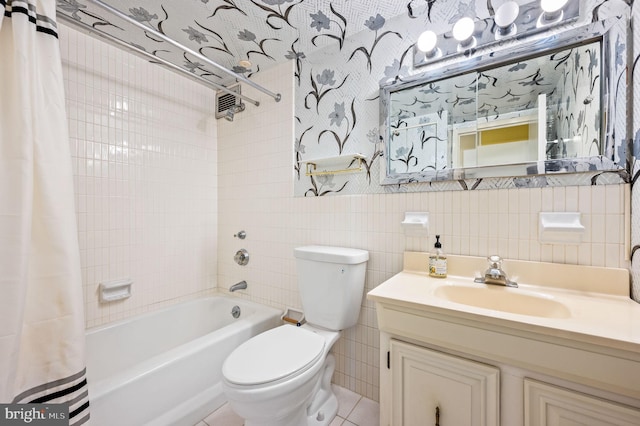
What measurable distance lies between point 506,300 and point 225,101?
7.16 feet

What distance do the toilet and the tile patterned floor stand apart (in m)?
0.05

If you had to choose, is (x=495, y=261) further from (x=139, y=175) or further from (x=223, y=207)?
(x=139, y=175)

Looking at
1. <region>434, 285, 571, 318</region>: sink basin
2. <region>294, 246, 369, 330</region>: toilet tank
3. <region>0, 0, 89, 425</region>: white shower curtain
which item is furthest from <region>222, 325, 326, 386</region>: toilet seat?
<region>434, 285, 571, 318</region>: sink basin

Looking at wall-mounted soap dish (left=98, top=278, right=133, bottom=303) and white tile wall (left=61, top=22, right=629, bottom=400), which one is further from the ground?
white tile wall (left=61, top=22, right=629, bottom=400)

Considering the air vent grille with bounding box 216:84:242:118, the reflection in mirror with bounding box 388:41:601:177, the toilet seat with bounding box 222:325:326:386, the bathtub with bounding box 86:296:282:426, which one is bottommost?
the bathtub with bounding box 86:296:282:426

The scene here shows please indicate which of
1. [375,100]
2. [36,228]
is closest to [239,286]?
[36,228]

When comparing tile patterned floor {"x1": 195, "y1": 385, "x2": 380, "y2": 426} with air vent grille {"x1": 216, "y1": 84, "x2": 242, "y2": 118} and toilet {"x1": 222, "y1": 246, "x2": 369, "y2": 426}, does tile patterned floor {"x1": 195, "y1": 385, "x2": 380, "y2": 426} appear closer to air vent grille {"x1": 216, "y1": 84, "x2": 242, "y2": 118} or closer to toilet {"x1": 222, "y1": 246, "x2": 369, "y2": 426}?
toilet {"x1": 222, "y1": 246, "x2": 369, "y2": 426}

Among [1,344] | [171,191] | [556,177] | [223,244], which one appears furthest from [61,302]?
[556,177]

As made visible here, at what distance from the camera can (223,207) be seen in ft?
6.93

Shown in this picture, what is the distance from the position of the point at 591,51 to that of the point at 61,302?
1968mm

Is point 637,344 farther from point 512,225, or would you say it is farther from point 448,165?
point 448,165

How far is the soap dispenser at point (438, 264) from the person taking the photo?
1.15m

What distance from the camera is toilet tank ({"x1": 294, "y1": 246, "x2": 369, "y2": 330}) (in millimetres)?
1304

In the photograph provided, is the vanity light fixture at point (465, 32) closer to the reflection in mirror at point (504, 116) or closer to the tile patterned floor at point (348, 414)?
the reflection in mirror at point (504, 116)
